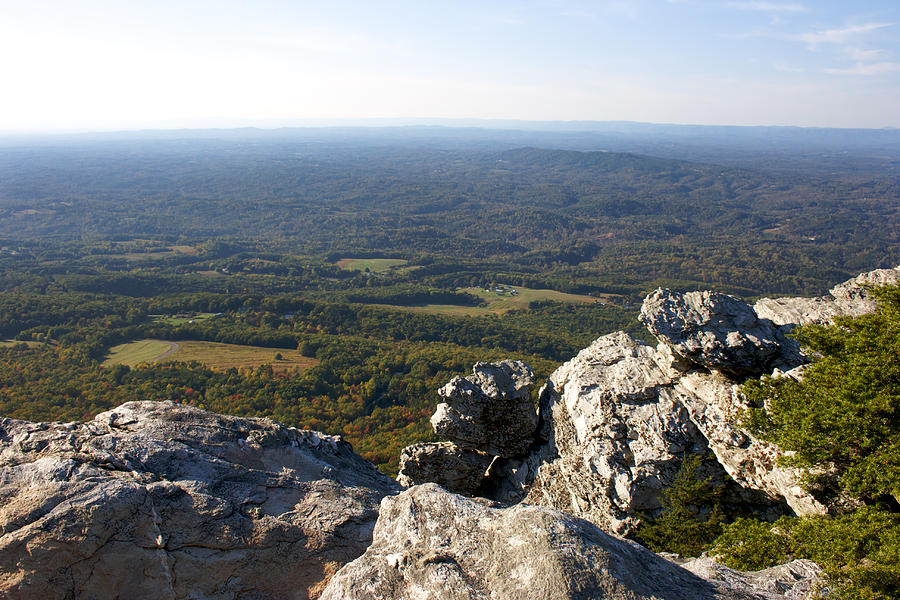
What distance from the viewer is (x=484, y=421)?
22.0 meters

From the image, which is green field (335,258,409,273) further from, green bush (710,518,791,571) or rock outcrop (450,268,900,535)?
green bush (710,518,791,571)

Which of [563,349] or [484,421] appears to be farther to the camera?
[563,349]

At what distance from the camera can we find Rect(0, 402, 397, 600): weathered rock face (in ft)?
33.0

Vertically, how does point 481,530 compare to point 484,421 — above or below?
above

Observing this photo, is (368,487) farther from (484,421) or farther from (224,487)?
(484,421)

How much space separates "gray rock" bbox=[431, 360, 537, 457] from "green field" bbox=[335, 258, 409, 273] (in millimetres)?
154763

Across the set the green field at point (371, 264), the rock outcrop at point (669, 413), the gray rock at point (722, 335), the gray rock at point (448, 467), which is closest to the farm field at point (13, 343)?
the gray rock at point (448, 467)

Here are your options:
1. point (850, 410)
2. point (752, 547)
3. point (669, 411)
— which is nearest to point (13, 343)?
point (669, 411)

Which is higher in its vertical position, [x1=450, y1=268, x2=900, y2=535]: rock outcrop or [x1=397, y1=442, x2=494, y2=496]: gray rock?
[x1=450, y1=268, x2=900, y2=535]: rock outcrop

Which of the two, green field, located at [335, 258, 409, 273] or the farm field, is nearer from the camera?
the farm field

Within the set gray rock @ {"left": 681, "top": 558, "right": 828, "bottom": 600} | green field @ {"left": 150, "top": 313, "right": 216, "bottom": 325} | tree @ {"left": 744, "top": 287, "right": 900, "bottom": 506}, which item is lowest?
green field @ {"left": 150, "top": 313, "right": 216, "bottom": 325}

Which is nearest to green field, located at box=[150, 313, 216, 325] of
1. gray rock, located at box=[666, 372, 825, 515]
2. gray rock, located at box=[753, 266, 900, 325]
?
gray rock, located at box=[666, 372, 825, 515]

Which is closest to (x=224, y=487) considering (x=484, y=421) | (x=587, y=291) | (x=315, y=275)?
(x=484, y=421)

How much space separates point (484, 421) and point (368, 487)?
739 centimetres
